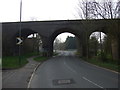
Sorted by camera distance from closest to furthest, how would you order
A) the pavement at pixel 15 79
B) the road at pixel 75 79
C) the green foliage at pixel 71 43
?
the road at pixel 75 79
the pavement at pixel 15 79
the green foliage at pixel 71 43

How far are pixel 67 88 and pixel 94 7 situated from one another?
62.7 ft

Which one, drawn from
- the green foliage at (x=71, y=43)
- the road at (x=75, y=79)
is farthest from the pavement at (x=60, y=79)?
the green foliage at (x=71, y=43)

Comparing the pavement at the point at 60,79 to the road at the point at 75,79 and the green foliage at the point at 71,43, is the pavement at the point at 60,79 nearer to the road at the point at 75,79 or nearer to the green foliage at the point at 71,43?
the road at the point at 75,79

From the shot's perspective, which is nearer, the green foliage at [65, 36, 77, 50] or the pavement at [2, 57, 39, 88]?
the pavement at [2, 57, 39, 88]

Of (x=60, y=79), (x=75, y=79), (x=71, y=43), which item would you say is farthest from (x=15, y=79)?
(x=71, y=43)

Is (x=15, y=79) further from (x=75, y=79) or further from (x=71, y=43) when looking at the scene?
(x=71, y=43)

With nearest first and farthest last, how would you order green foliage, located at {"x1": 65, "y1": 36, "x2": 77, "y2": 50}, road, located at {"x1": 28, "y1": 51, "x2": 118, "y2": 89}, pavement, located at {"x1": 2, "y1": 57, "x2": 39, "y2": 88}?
1. road, located at {"x1": 28, "y1": 51, "x2": 118, "y2": 89}
2. pavement, located at {"x1": 2, "y1": 57, "x2": 39, "y2": 88}
3. green foliage, located at {"x1": 65, "y1": 36, "x2": 77, "y2": 50}

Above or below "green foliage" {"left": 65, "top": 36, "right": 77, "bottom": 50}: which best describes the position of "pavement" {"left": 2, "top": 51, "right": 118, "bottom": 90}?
below

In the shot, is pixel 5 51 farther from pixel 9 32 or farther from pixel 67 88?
pixel 67 88

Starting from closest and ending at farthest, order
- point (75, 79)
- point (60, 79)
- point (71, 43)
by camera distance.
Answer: point (75, 79) < point (60, 79) < point (71, 43)

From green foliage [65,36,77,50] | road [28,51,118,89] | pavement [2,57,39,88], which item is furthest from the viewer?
green foliage [65,36,77,50]

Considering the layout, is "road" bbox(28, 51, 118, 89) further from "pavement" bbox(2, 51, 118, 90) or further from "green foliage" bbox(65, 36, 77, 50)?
"green foliage" bbox(65, 36, 77, 50)

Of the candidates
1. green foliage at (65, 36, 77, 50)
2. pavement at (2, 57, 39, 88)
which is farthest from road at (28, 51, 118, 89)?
green foliage at (65, 36, 77, 50)

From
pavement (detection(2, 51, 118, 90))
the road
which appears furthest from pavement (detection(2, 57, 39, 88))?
the road
